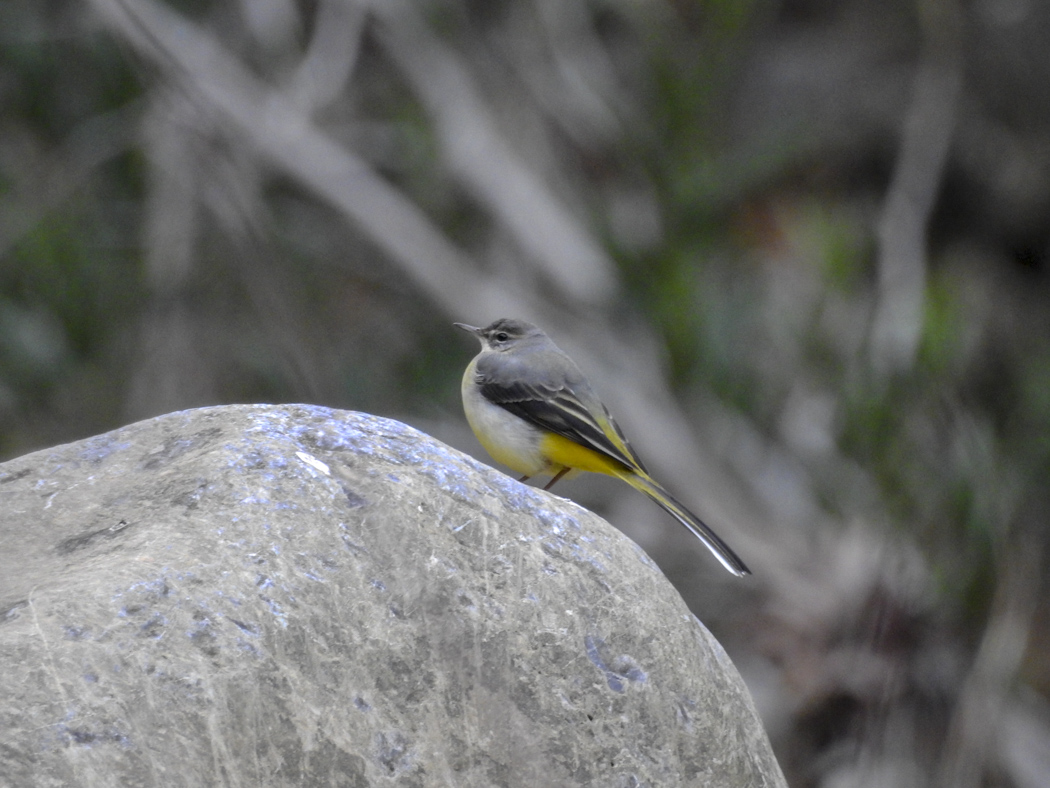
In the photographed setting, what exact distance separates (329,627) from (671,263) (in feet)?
22.3

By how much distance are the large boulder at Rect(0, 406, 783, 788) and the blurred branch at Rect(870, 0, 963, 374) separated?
6.48 m

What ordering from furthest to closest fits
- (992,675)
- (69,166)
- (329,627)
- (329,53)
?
(329,53) → (69,166) → (992,675) → (329,627)

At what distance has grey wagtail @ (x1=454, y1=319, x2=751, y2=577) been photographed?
5727 mm

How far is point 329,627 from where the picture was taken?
3160 mm

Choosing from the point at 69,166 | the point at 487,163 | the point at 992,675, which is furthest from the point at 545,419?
the point at 69,166

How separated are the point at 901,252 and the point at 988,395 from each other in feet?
4.62

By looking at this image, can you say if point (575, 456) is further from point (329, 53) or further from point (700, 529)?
point (329, 53)

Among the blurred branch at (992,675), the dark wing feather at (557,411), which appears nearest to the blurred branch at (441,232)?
the blurred branch at (992,675)

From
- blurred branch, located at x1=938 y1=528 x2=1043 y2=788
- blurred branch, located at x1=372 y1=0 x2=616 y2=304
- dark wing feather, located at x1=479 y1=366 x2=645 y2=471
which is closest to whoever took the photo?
dark wing feather, located at x1=479 y1=366 x2=645 y2=471

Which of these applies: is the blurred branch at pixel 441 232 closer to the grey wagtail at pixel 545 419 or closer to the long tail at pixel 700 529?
the grey wagtail at pixel 545 419

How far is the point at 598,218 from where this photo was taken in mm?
10891

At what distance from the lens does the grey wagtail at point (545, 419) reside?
5727 mm

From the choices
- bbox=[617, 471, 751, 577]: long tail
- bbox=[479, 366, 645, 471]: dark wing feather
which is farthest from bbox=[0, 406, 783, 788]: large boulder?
bbox=[479, 366, 645, 471]: dark wing feather

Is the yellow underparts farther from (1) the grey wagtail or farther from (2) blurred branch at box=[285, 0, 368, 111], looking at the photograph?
(2) blurred branch at box=[285, 0, 368, 111]
